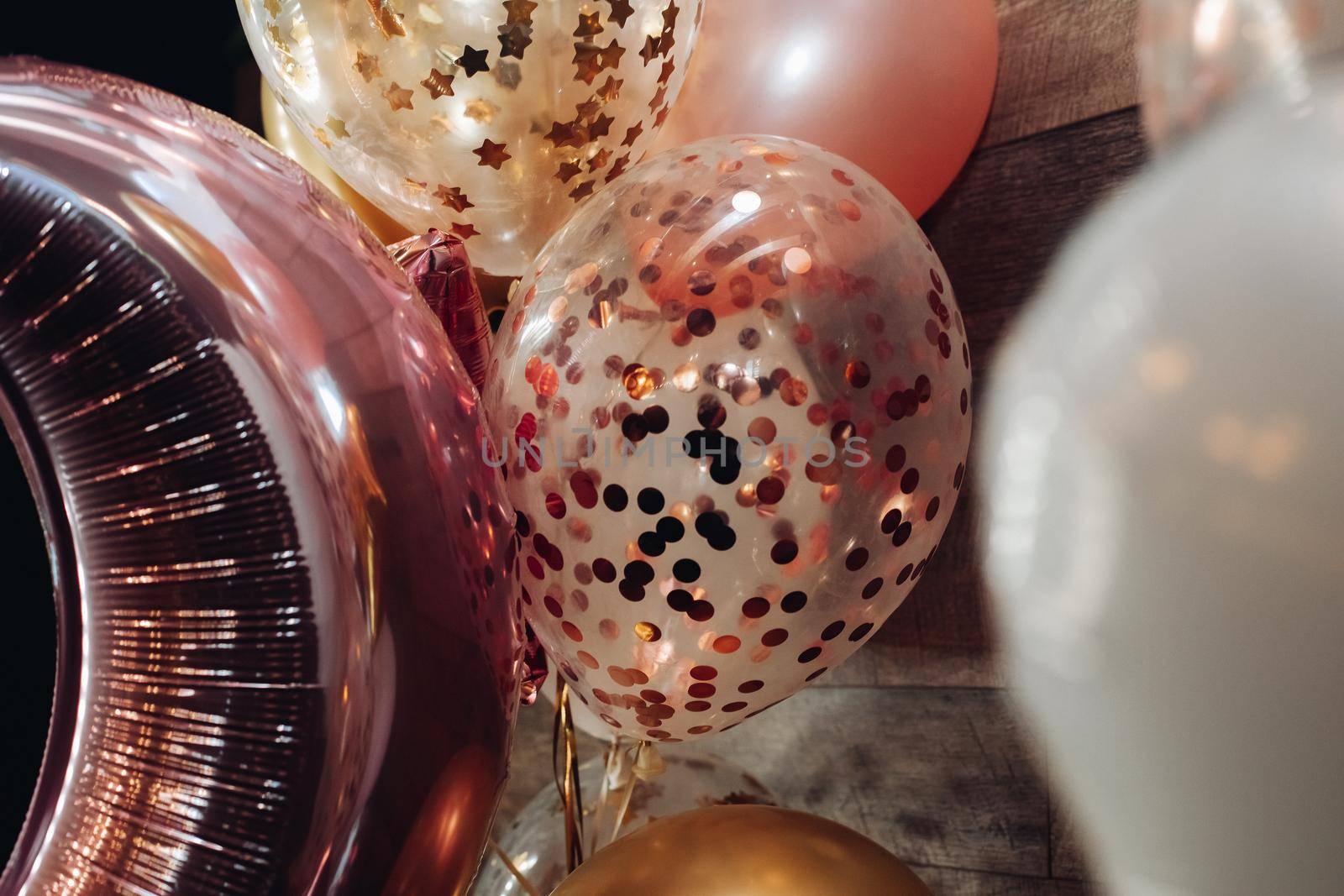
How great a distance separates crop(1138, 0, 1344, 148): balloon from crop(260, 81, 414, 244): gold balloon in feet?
2.03

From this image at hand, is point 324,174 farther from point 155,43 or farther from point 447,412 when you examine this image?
point 155,43

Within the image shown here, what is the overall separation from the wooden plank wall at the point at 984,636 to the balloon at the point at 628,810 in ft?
0.45

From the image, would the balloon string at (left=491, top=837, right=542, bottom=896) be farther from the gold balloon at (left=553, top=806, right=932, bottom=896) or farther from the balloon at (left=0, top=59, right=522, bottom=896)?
the balloon at (left=0, top=59, right=522, bottom=896)

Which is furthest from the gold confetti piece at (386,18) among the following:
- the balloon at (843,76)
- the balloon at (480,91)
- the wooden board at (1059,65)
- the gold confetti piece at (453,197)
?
the wooden board at (1059,65)

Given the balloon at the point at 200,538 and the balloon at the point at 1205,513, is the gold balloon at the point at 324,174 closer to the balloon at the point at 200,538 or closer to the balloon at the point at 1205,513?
the balloon at the point at 200,538

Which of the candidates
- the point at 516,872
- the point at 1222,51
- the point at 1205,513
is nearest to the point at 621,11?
the point at 1222,51

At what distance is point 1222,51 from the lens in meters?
0.47

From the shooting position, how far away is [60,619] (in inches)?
17.2

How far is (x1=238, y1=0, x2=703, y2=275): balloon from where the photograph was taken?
584 millimetres

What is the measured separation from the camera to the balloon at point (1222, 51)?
0.44 meters

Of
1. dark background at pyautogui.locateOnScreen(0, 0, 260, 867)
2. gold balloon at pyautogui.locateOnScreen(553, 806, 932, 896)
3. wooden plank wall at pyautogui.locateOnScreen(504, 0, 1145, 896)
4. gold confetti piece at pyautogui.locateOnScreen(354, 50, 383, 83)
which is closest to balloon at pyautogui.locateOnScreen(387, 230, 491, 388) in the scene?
gold confetti piece at pyautogui.locateOnScreen(354, 50, 383, 83)

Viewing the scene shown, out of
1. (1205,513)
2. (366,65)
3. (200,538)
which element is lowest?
(1205,513)

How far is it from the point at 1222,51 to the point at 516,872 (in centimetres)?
77

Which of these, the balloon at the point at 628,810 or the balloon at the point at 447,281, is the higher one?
the balloon at the point at 447,281
